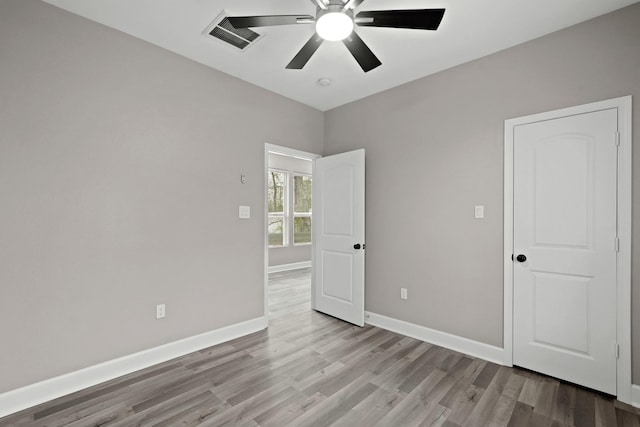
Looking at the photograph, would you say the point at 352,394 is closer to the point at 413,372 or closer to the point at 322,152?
the point at 413,372

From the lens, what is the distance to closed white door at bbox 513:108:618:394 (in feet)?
7.29

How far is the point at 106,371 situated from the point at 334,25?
3.09 meters

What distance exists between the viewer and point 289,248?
7.07 meters

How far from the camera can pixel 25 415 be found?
6.50 ft

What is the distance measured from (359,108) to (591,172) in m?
2.48

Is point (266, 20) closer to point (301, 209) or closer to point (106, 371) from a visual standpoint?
point (106, 371)

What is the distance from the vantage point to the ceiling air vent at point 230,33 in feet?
7.80

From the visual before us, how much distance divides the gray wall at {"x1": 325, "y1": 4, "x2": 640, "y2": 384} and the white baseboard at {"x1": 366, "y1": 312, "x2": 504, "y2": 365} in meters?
0.07

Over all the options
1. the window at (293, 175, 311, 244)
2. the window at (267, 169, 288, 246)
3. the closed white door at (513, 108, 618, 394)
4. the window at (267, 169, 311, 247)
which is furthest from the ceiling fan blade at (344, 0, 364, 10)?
the window at (293, 175, 311, 244)

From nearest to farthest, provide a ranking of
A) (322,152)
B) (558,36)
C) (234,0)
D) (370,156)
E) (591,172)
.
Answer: (234,0) → (591,172) → (558,36) → (370,156) → (322,152)

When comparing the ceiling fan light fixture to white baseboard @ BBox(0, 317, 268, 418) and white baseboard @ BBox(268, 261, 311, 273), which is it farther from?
white baseboard @ BBox(268, 261, 311, 273)

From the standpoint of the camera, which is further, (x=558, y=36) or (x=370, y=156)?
(x=370, y=156)

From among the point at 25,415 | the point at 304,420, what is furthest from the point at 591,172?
the point at 25,415

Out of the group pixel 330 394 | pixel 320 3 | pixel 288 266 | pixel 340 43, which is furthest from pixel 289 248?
pixel 320 3
